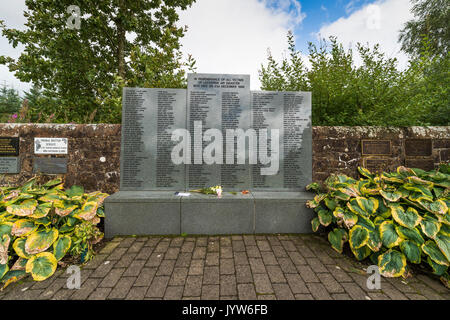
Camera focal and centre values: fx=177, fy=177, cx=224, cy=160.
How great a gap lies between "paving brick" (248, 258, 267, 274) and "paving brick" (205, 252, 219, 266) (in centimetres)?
46

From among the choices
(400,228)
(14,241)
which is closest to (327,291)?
(400,228)

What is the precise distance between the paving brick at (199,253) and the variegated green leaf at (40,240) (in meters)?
1.74

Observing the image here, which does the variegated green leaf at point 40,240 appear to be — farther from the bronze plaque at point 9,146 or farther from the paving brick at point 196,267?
the bronze plaque at point 9,146

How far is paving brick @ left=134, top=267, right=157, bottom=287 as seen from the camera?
6.48 ft

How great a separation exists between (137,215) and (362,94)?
16.8 ft

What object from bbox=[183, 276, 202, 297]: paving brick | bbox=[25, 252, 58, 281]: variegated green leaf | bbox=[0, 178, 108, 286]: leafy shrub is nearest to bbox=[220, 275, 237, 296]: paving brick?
bbox=[183, 276, 202, 297]: paving brick

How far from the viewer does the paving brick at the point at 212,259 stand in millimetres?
2324

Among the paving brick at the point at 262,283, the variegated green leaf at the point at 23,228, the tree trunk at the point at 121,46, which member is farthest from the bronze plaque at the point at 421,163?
the tree trunk at the point at 121,46

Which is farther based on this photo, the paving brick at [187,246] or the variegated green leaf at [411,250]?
the paving brick at [187,246]

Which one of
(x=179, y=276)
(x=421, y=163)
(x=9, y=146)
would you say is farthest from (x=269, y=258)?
(x=9, y=146)

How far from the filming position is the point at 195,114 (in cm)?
379

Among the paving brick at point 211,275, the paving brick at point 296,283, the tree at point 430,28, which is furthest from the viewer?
the tree at point 430,28

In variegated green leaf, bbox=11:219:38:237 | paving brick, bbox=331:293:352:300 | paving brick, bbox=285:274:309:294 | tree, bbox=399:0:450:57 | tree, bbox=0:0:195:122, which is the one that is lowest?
paving brick, bbox=331:293:352:300

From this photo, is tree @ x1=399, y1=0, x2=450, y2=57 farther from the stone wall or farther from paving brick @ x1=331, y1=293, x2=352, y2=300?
paving brick @ x1=331, y1=293, x2=352, y2=300
